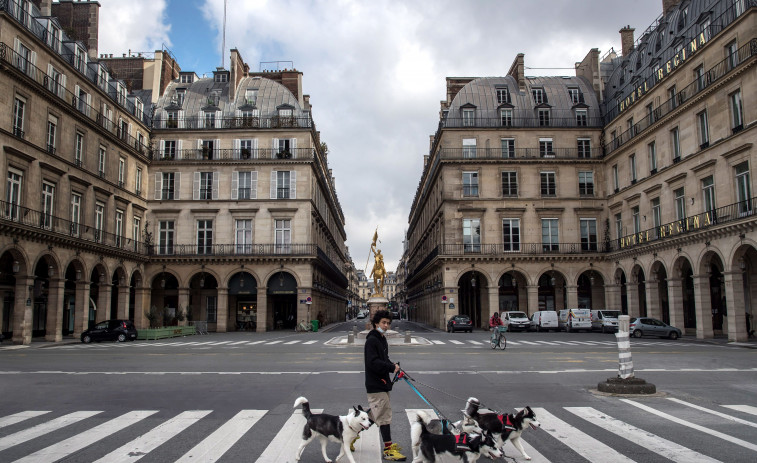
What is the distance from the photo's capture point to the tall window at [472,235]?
49312 millimetres

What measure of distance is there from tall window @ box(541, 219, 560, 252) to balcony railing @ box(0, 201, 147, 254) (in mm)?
34301

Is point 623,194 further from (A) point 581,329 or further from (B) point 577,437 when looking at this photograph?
(B) point 577,437

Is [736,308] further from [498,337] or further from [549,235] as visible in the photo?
[549,235]

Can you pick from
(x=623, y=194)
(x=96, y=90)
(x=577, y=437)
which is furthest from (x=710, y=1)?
(x=96, y=90)

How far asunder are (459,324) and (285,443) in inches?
1483

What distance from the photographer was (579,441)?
26.1 ft

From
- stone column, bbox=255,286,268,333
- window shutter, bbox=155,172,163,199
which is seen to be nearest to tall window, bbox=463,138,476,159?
stone column, bbox=255,286,268,333

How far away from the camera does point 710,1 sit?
3509 centimetres

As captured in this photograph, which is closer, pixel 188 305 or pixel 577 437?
pixel 577 437

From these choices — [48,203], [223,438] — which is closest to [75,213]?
[48,203]

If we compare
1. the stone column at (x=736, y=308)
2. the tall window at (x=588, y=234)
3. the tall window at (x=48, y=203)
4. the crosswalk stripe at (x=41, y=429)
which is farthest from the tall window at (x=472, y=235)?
the crosswalk stripe at (x=41, y=429)

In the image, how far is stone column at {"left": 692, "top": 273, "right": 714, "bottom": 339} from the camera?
3306 centimetres

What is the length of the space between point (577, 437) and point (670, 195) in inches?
1356

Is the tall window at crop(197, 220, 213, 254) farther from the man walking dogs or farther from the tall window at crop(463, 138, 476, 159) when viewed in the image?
the man walking dogs
